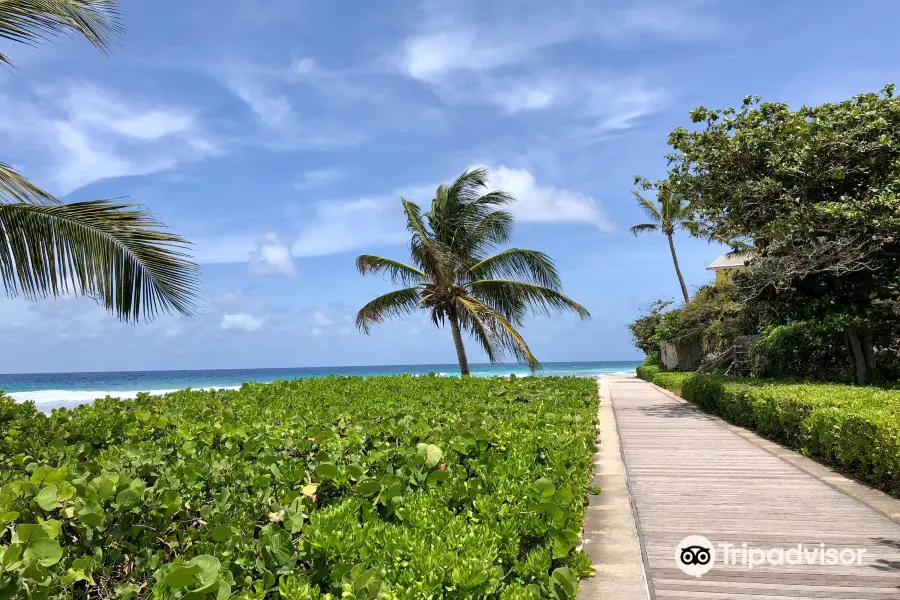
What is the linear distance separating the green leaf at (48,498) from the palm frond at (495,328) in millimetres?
12749

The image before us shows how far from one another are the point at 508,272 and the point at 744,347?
26.8 feet

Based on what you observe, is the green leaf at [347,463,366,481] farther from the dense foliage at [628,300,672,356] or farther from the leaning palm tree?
the dense foliage at [628,300,672,356]

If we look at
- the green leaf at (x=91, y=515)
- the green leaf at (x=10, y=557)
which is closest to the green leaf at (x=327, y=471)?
the green leaf at (x=91, y=515)

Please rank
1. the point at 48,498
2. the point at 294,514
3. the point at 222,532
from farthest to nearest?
the point at 294,514 < the point at 48,498 < the point at 222,532

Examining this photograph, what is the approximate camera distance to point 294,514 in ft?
7.72

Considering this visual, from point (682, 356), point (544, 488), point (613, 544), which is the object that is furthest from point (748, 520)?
point (682, 356)

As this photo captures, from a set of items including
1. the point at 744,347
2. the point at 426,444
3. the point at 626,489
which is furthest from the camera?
the point at 744,347

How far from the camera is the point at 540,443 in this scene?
13.7ft

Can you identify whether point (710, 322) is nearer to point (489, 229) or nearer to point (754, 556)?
point (489, 229)

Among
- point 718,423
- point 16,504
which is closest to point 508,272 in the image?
point 718,423

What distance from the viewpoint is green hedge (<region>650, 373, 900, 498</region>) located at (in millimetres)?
5820

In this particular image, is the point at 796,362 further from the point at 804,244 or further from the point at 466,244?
the point at 466,244

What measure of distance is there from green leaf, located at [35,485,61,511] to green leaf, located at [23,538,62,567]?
440 mm

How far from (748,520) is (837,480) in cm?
214
